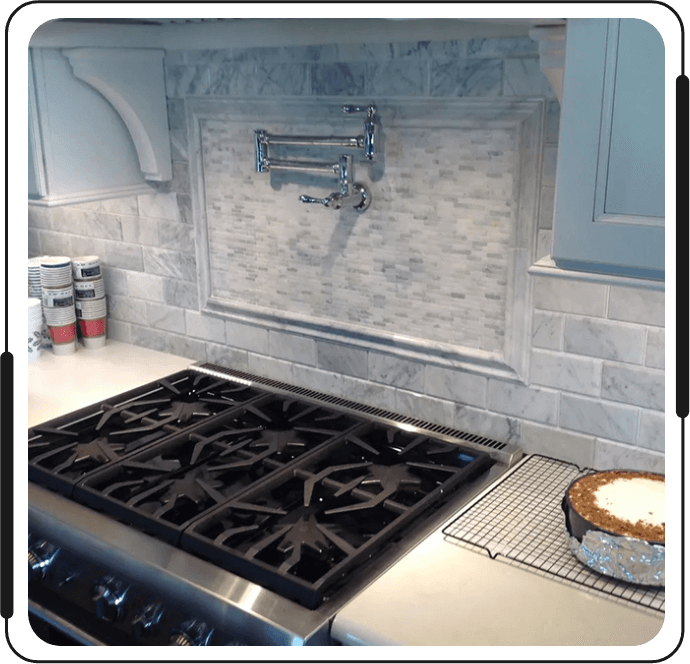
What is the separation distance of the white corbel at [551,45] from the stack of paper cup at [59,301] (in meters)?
1.54

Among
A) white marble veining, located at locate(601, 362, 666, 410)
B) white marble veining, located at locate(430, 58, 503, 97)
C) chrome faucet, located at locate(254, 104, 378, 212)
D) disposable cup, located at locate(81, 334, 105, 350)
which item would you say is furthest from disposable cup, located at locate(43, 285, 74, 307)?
white marble veining, located at locate(601, 362, 666, 410)

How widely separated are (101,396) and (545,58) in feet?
4.41

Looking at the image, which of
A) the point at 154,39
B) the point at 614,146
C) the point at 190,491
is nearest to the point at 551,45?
the point at 614,146

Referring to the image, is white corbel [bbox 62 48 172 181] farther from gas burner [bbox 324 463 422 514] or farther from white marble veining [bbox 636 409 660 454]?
white marble veining [bbox 636 409 660 454]

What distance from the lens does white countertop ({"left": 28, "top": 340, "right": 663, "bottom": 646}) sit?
1.21m

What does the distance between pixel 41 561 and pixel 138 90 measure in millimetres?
1138

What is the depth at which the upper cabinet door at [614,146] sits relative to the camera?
44.0 inches

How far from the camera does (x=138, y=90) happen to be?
2066 mm

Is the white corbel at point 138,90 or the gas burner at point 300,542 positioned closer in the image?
the gas burner at point 300,542

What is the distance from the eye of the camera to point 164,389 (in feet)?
6.97

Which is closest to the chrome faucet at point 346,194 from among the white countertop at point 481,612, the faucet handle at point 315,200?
the faucet handle at point 315,200

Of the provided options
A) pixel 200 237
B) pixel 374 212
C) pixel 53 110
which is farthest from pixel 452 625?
pixel 53 110

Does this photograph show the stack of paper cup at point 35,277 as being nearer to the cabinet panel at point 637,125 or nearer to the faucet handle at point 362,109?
the faucet handle at point 362,109

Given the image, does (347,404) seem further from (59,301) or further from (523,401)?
(59,301)
